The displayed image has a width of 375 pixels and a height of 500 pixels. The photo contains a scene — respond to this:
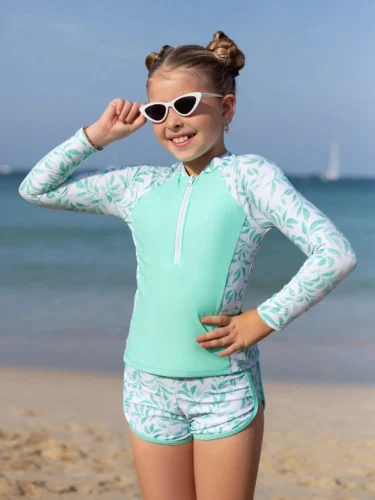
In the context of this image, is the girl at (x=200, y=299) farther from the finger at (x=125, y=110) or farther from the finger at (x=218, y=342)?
the finger at (x=125, y=110)

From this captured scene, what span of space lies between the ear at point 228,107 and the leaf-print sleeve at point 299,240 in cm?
23

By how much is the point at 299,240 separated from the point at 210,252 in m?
0.27

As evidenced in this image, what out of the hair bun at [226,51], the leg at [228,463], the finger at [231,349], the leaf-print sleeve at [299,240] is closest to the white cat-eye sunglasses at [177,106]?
the hair bun at [226,51]

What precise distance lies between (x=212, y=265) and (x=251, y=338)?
24 centimetres

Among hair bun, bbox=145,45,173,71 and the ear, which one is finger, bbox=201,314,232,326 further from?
hair bun, bbox=145,45,173,71

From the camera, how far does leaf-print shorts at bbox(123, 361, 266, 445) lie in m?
2.51

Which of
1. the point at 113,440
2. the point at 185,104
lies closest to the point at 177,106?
the point at 185,104

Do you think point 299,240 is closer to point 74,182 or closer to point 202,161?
point 202,161

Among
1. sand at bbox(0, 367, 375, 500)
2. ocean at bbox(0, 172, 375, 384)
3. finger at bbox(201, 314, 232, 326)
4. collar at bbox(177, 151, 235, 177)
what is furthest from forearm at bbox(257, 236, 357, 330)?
ocean at bbox(0, 172, 375, 384)

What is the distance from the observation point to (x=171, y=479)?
2576mm

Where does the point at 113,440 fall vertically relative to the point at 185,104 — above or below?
below

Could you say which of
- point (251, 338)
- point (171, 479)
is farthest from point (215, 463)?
point (251, 338)

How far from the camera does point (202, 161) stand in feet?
8.66

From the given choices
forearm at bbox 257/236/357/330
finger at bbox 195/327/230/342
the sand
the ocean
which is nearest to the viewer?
forearm at bbox 257/236/357/330
